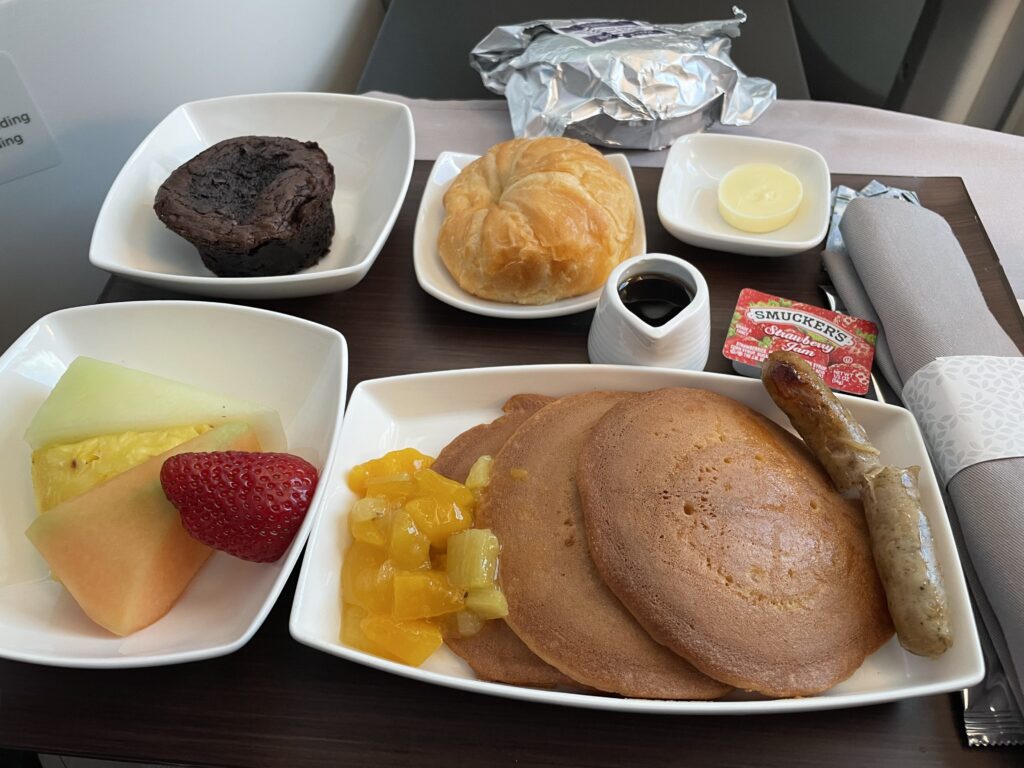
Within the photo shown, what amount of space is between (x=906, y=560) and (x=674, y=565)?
358 mm

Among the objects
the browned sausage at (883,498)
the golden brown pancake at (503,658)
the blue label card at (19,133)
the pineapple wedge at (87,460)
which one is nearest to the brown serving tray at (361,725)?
the golden brown pancake at (503,658)

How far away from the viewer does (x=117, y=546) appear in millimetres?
1188

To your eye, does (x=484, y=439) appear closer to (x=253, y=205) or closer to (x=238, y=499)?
(x=238, y=499)

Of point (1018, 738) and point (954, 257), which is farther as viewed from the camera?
point (954, 257)

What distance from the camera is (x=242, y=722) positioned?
122 centimetres

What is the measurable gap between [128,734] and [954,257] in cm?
196

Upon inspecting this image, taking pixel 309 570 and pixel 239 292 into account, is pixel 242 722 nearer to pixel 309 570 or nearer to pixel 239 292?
pixel 309 570

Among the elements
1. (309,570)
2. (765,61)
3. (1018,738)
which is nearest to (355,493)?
(309,570)

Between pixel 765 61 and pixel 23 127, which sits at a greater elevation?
pixel 23 127

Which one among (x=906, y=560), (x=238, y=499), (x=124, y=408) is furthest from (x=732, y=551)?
(x=124, y=408)

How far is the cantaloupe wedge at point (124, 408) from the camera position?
1343 millimetres

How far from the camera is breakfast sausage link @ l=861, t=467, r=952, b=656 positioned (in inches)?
43.8

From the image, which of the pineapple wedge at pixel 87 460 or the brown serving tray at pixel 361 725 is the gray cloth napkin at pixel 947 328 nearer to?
the brown serving tray at pixel 361 725

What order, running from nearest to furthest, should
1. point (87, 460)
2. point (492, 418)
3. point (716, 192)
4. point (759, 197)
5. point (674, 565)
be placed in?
point (674, 565) → point (87, 460) → point (492, 418) → point (759, 197) → point (716, 192)
